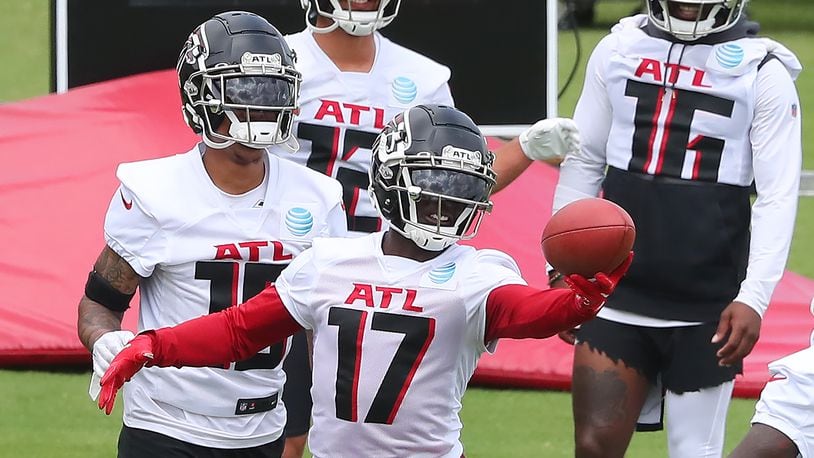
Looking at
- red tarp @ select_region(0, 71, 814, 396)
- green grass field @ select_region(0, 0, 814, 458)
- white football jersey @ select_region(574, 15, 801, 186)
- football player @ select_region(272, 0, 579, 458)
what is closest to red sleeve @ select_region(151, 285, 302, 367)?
football player @ select_region(272, 0, 579, 458)

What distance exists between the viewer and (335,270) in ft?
11.7

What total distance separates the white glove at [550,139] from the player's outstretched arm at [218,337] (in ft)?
4.24

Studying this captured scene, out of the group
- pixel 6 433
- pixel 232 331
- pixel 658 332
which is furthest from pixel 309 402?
pixel 6 433

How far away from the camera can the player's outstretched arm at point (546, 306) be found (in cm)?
324

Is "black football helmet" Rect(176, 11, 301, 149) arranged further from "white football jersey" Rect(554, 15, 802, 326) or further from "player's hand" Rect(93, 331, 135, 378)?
"white football jersey" Rect(554, 15, 802, 326)

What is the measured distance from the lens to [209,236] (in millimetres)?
3959

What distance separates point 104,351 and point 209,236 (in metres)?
0.49

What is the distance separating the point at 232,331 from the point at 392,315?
386 millimetres

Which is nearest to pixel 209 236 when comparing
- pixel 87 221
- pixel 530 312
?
pixel 530 312

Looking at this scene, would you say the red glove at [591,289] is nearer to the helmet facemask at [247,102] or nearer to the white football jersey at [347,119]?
the helmet facemask at [247,102]

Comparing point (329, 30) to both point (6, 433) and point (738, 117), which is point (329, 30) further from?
point (6, 433)

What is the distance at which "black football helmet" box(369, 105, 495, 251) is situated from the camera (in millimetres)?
3475

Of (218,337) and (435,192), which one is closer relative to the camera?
(435,192)

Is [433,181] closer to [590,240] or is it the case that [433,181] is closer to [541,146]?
[590,240]
